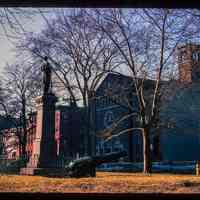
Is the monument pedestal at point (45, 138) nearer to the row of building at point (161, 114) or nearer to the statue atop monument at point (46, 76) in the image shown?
the statue atop monument at point (46, 76)

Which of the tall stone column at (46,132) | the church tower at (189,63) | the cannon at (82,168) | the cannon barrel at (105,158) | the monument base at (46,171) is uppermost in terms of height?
the church tower at (189,63)

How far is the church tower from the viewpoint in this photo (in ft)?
35.7

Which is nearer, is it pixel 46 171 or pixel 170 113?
pixel 46 171

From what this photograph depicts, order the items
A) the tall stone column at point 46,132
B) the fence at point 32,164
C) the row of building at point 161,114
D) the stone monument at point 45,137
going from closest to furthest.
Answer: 1. the row of building at point 161,114
2. the fence at point 32,164
3. the stone monument at point 45,137
4. the tall stone column at point 46,132

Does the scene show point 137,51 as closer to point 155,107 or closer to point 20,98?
point 155,107

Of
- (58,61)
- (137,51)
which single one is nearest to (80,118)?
(58,61)

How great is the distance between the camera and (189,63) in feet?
37.3

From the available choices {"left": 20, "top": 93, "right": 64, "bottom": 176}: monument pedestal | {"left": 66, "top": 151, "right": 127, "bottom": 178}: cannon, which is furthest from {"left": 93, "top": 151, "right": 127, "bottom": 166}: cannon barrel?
{"left": 20, "top": 93, "right": 64, "bottom": 176}: monument pedestal

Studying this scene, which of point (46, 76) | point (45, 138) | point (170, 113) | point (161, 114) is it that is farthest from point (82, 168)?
point (170, 113)

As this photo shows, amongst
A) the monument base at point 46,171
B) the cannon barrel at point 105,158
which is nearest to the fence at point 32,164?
the monument base at point 46,171

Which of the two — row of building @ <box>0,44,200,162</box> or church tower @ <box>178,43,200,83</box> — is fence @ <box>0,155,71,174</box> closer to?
row of building @ <box>0,44,200,162</box>

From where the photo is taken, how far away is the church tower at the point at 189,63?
1089cm

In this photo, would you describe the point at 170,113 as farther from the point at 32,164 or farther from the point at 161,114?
the point at 32,164

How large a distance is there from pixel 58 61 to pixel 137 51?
4.42m
